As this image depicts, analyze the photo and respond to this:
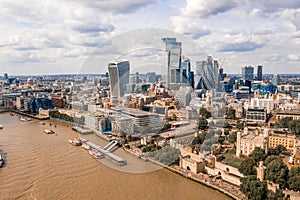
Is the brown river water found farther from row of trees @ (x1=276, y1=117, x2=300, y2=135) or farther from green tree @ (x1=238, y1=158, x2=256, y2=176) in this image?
row of trees @ (x1=276, y1=117, x2=300, y2=135)

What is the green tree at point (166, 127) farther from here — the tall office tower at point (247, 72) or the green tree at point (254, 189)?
the tall office tower at point (247, 72)

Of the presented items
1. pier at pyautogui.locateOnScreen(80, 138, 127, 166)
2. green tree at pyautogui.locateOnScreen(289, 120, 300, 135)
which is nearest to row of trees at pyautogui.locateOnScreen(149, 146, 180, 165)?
pier at pyautogui.locateOnScreen(80, 138, 127, 166)

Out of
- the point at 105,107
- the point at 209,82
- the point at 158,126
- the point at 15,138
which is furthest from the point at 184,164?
the point at 15,138

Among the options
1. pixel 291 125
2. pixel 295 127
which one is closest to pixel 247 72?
pixel 291 125

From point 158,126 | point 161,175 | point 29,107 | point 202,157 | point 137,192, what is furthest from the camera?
point 29,107

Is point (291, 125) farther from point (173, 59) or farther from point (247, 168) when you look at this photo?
point (173, 59)

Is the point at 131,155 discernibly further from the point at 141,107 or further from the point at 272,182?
the point at 272,182
